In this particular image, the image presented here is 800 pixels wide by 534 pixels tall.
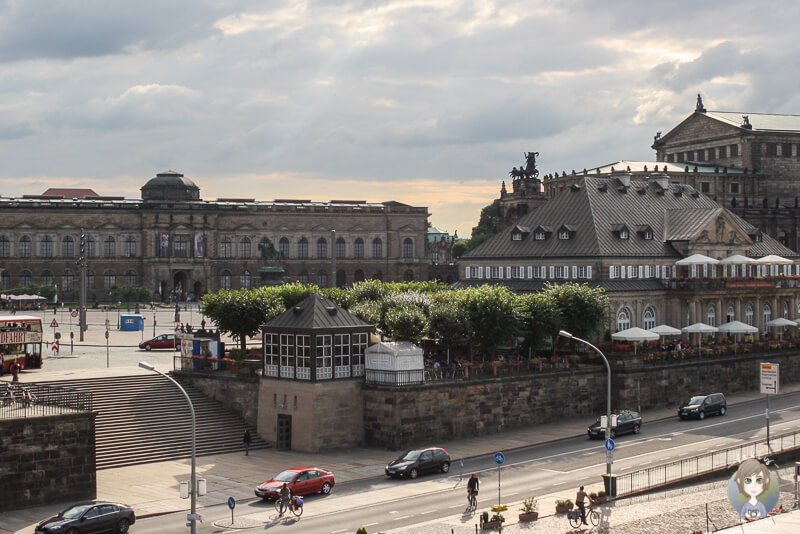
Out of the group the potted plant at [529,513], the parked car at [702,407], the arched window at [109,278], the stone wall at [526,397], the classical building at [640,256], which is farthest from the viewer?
the arched window at [109,278]

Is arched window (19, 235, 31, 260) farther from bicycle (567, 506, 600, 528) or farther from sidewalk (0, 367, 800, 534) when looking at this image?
bicycle (567, 506, 600, 528)

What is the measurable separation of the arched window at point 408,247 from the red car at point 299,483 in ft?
478

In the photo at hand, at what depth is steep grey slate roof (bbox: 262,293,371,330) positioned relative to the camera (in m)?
59.1

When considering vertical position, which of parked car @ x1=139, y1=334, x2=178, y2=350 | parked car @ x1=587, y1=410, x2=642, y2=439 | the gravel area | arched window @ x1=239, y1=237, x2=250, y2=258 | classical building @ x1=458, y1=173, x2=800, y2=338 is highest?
arched window @ x1=239, y1=237, x2=250, y2=258

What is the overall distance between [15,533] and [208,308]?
117ft

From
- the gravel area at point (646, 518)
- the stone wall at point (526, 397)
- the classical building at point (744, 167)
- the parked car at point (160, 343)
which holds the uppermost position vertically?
the classical building at point (744, 167)

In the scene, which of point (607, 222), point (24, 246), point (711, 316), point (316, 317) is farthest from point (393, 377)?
point (24, 246)

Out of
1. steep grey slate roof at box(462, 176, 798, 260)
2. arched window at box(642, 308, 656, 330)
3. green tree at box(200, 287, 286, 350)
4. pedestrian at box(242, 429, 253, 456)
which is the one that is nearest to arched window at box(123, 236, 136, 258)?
steep grey slate roof at box(462, 176, 798, 260)

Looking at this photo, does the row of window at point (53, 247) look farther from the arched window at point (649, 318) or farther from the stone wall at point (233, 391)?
the stone wall at point (233, 391)

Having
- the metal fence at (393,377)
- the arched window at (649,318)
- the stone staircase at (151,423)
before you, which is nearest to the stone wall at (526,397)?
the metal fence at (393,377)

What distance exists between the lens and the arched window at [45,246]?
7008 inches

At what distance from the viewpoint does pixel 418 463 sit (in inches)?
2071

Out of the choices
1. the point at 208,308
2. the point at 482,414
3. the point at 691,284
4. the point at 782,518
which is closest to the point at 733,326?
the point at 691,284

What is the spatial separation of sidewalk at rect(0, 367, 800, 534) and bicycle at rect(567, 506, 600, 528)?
75cm
